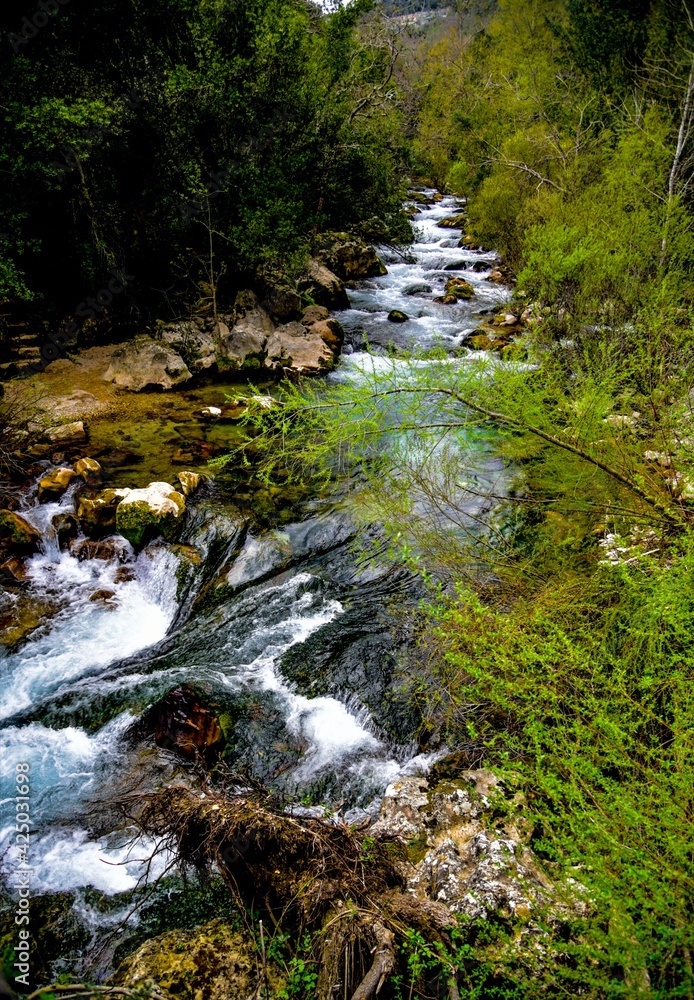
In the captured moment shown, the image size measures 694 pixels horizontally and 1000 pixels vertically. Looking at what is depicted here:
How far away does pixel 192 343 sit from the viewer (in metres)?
12.0

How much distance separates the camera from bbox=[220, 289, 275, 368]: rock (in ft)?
39.2

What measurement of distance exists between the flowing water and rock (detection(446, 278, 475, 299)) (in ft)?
37.9

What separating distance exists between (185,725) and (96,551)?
3.01 metres

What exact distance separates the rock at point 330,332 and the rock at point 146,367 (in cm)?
362

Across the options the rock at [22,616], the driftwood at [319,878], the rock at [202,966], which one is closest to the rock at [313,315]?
the rock at [22,616]

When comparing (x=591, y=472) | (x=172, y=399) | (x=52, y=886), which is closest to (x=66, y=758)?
(x=52, y=886)

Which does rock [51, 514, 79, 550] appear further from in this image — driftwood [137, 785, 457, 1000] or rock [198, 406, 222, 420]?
driftwood [137, 785, 457, 1000]

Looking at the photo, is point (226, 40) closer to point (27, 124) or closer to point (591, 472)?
point (27, 124)

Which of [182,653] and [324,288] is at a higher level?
[324,288]

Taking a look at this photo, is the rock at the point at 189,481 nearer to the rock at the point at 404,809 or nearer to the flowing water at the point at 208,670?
the flowing water at the point at 208,670

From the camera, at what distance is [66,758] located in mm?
4812

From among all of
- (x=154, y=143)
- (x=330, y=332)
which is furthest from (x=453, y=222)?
(x=154, y=143)

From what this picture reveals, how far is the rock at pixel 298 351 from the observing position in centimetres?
1193

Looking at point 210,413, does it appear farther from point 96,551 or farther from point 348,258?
point 348,258
